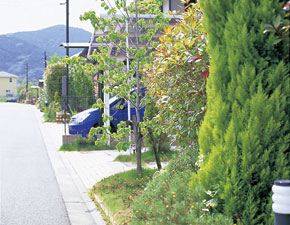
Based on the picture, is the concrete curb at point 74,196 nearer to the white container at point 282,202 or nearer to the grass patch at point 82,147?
the grass patch at point 82,147

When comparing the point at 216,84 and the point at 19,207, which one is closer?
the point at 216,84

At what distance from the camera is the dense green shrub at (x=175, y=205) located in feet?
13.2

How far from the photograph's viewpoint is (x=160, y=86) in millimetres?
7023

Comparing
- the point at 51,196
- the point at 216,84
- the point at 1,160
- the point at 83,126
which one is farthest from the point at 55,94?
the point at 216,84

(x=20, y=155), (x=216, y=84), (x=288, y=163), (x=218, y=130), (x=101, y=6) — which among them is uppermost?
(x=101, y=6)

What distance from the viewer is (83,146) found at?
15242 millimetres

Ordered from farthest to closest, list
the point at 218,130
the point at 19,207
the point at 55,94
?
the point at 55,94 → the point at 19,207 → the point at 218,130

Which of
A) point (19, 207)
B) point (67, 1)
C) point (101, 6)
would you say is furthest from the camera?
point (67, 1)

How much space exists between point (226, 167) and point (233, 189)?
20 cm

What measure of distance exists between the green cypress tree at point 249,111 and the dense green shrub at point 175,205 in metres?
0.19

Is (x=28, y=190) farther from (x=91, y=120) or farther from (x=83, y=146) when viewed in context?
(x=91, y=120)

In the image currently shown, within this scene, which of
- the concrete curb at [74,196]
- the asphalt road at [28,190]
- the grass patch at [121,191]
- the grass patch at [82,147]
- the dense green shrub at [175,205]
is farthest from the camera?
the grass patch at [82,147]

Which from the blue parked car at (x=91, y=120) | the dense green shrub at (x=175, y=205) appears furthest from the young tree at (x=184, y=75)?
the blue parked car at (x=91, y=120)

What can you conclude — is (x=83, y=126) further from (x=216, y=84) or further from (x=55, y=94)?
(x=55, y=94)
